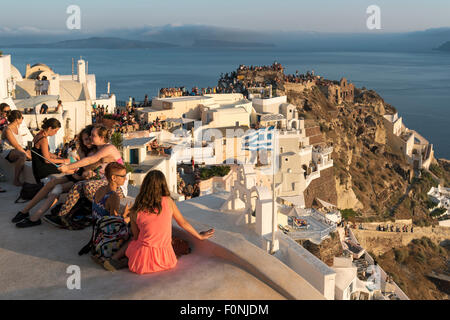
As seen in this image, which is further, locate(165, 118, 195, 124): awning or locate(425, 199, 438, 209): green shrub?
locate(425, 199, 438, 209): green shrub

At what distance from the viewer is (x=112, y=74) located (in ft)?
312

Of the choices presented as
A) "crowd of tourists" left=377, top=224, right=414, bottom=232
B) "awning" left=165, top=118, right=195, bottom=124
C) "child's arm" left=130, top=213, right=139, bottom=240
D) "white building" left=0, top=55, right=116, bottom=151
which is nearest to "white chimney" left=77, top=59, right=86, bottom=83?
"white building" left=0, top=55, right=116, bottom=151

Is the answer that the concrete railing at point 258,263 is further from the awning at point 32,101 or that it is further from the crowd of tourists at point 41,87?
the crowd of tourists at point 41,87

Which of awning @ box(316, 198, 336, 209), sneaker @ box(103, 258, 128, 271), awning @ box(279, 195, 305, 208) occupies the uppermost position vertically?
sneaker @ box(103, 258, 128, 271)

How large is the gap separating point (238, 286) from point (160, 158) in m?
12.9

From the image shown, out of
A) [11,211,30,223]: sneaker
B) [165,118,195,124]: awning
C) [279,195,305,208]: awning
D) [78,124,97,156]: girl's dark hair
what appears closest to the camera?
[11,211,30,223]: sneaker

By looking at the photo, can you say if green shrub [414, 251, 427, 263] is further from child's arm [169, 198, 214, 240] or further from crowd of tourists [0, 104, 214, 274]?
child's arm [169, 198, 214, 240]

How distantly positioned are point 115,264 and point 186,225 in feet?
2.39

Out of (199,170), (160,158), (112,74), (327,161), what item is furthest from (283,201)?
(112,74)

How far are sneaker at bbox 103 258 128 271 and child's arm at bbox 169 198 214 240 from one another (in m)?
0.62

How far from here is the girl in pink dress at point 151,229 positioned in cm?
391

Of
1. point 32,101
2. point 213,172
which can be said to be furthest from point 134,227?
point 213,172

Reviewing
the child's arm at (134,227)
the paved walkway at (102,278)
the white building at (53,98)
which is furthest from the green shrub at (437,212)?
the child's arm at (134,227)

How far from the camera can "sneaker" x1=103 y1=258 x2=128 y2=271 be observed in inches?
165
